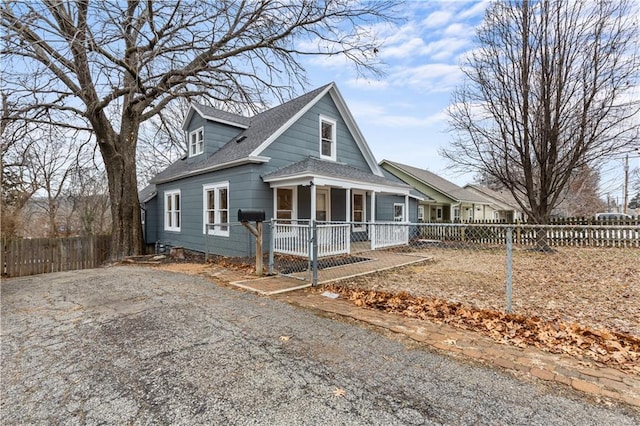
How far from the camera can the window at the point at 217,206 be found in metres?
11.0

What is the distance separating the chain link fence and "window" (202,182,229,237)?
2681 millimetres

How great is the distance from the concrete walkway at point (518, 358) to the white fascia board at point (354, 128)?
1049 centimetres

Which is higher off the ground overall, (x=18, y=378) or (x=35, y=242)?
(x=35, y=242)

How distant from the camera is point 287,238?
9336 mm

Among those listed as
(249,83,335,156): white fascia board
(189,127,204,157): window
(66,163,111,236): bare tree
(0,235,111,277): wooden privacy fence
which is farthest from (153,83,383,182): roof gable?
(66,163,111,236): bare tree

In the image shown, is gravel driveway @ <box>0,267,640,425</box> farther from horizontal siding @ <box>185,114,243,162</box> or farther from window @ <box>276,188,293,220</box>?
horizontal siding @ <box>185,114,243,162</box>

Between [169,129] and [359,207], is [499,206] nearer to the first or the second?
[359,207]

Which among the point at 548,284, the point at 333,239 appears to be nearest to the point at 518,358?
the point at 548,284

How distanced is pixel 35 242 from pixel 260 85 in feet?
28.5

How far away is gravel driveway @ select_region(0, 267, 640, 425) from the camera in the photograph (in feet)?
7.08

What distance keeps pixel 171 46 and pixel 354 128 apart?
8131mm

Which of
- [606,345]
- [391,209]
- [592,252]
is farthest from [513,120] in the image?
[606,345]

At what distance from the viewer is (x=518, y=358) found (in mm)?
3029

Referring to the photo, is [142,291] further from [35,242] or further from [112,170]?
[112,170]
